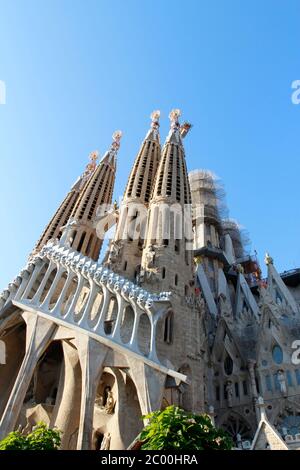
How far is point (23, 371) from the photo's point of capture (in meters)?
17.4

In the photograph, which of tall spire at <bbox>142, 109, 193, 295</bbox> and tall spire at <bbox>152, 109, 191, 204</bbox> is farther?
tall spire at <bbox>152, 109, 191, 204</bbox>

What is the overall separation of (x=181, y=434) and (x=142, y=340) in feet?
35.6

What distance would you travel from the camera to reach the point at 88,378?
15695 millimetres

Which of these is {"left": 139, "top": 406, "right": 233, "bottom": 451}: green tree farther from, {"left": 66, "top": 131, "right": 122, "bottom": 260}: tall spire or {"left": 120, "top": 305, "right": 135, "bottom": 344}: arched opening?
{"left": 66, "top": 131, "right": 122, "bottom": 260}: tall spire

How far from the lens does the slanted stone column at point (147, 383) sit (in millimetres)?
14742

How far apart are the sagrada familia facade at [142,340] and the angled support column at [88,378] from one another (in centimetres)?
4

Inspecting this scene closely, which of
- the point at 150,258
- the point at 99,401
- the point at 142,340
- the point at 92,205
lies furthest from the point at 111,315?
the point at 92,205

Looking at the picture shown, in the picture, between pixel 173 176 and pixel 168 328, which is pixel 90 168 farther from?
pixel 168 328

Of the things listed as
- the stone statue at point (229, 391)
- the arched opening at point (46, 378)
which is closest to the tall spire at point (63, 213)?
the arched opening at point (46, 378)

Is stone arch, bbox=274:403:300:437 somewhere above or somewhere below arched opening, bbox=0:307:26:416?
below

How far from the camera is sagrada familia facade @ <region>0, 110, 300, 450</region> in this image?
52.9 feet

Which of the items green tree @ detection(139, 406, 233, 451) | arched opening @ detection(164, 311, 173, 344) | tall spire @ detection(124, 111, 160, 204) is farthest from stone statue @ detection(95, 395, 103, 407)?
tall spire @ detection(124, 111, 160, 204)

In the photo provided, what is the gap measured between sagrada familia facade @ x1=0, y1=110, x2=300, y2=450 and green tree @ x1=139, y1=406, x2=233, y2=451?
694cm
